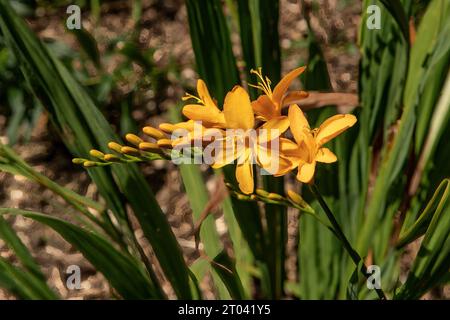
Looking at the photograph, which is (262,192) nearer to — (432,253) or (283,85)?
(283,85)

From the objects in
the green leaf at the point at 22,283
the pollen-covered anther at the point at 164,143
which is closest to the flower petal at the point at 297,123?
the pollen-covered anther at the point at 164,143

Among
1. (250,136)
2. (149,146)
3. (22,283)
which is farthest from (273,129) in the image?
(22,283)

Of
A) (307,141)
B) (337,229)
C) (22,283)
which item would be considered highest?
(307,141)

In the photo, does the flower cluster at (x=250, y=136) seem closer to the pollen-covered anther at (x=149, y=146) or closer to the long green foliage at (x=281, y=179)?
the pollen-covered anther at (x=149, y=146)

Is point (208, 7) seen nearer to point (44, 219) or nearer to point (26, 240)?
point (44, 219)

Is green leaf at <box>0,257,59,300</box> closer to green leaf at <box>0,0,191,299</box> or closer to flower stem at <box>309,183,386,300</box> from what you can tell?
green leaf at <box>0,0,191,299</box>

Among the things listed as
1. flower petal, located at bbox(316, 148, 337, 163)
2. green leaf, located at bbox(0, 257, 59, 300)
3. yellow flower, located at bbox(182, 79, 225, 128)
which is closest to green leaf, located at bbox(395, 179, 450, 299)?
flower petal, located at bbox(316, 148, 337, 163)
